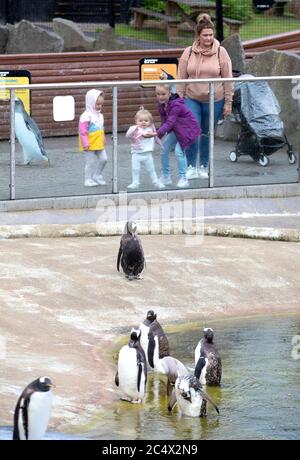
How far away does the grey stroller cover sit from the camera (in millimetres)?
17359

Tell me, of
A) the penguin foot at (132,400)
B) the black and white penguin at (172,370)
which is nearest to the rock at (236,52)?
the black and white penguin at (172,370)

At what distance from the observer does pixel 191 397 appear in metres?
11.1

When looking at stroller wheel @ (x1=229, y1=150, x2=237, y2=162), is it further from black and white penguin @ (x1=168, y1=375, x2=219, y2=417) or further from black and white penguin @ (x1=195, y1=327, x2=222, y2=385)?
black and white penguin @ (x1=168, y1=375, x2=219, y2=417)

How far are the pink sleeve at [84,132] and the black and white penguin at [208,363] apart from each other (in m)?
4.79

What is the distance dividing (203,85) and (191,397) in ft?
21.5

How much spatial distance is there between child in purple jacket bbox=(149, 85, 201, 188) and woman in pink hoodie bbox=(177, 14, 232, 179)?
0.47ft

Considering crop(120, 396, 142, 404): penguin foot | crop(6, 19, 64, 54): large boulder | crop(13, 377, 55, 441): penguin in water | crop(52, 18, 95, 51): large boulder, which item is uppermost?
crop(13, 377, 55, 441): penguin in water

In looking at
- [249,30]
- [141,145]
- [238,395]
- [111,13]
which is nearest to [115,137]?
[141,145]

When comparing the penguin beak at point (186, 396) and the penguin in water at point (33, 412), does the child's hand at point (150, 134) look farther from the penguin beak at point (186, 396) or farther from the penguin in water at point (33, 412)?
the penguin in water at point (33, 412)

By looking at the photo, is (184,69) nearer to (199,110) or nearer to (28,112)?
(199,110)

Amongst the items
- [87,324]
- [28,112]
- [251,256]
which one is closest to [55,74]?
[28,112]

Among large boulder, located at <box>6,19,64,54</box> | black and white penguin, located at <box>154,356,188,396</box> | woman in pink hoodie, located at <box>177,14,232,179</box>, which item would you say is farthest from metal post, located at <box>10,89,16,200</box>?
large boulder, located at <box>6,19,64,54</box>

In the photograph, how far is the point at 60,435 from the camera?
1022 cm

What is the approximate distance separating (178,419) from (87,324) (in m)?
2.29
